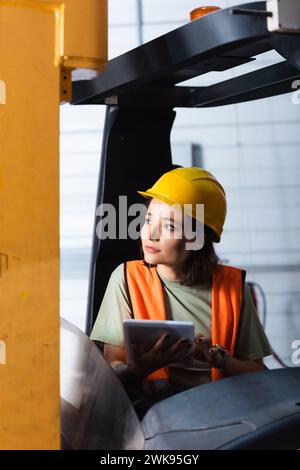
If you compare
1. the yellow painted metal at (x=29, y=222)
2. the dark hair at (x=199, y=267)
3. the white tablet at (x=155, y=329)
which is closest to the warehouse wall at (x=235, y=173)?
the dark hair at (x=199, y=267)

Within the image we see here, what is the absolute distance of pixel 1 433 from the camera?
4.28ft

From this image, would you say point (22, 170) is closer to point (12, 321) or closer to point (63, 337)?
point (12, 321)

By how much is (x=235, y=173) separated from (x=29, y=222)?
4.31 metres

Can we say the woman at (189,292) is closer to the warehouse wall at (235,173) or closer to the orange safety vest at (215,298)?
the orange safety vest at (215,298)

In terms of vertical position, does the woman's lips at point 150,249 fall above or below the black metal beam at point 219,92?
below

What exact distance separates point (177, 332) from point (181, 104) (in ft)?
3.32

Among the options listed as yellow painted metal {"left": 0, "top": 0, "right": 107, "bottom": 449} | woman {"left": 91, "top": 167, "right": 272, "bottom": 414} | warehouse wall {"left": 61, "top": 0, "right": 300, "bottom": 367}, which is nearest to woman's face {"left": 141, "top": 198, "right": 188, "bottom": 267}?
woman {"left": 91, "top": 167, "right": 272, "bottom": 414}

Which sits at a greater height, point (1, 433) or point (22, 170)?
point (22, 170)

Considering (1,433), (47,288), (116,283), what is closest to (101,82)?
(116,283)

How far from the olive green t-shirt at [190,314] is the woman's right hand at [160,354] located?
20 centimetres

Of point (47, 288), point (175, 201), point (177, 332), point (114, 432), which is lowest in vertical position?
point (114, 432)

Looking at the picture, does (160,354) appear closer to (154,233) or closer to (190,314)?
(190,314)

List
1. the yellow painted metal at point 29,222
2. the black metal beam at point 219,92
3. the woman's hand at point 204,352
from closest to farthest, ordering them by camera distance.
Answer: the yellow painted metal at point 29,222, the woman's hand at point 204,352, the black metal beam at point 219,92

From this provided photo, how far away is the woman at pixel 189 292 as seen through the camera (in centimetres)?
197
